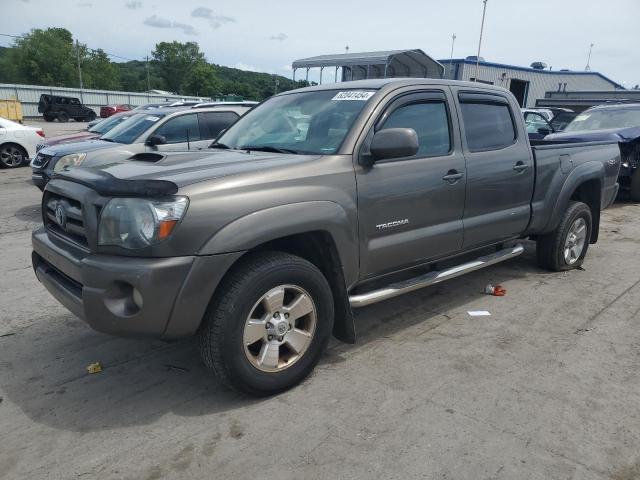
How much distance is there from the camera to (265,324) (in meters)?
2.91

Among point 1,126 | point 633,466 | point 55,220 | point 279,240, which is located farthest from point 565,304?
point 1,126

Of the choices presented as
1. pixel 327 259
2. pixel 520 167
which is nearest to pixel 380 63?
pixel 520 167

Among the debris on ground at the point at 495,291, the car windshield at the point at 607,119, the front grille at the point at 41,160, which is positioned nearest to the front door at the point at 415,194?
the debris on ground at the point at 495,291

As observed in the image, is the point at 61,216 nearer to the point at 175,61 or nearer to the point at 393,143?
the point at 393,143

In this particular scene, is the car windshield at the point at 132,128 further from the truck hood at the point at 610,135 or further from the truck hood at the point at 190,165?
the truck hood at the point at 610,135

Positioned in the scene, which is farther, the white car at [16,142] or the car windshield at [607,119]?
the white car at [16,142]

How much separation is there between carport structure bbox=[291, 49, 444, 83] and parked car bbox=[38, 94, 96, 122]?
20315 mm

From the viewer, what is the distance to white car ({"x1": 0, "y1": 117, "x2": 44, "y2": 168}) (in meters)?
12.8

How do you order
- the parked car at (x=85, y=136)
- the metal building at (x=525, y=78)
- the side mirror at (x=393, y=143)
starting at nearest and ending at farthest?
1. the side mirror at (x=393, y=143)
2. the parked car at (x=85, y=136)
3. the metal building at (x=525, y=78)

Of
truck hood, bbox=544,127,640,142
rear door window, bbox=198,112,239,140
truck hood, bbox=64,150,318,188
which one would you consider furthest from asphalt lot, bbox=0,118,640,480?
truck hood, bbox=544,127,640,142

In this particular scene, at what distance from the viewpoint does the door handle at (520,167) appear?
14.9ft

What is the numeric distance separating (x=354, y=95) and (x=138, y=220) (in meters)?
1.86

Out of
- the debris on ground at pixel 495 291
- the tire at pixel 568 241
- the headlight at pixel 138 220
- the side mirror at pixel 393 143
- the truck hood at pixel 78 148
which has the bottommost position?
the debris on ground at pixel 495 291

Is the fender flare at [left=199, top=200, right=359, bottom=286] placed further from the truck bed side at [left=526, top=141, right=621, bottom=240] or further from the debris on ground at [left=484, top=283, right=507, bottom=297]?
the truck bed side at [left=526, top=141, right=621, bottom=240]
